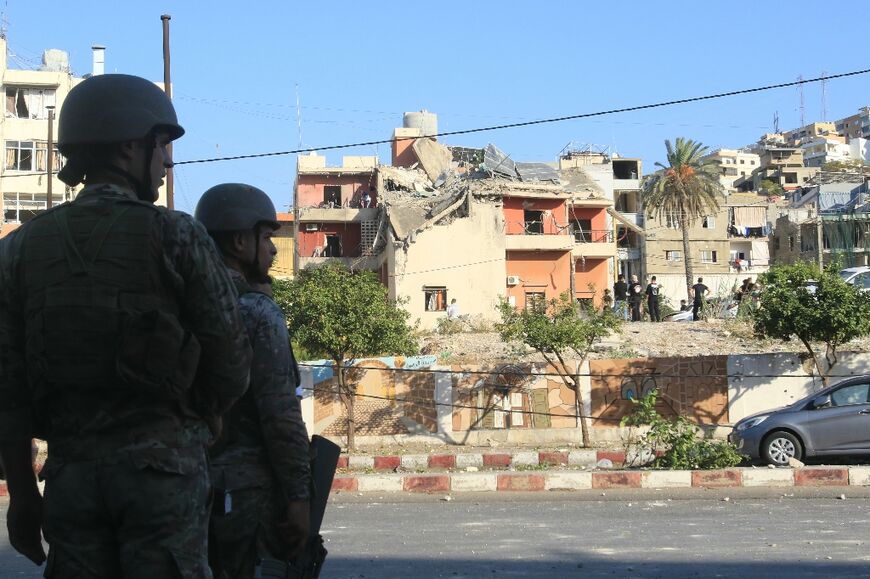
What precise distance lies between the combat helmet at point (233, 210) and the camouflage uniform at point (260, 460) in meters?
0.43

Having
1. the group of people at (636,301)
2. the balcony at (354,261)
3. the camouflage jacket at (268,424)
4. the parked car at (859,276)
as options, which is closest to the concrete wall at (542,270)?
the balcony at (354,261)

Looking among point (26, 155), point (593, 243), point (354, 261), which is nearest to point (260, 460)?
point (26, 155)

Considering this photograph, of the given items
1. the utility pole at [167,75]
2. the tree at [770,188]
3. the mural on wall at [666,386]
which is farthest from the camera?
the tree at [770,188]

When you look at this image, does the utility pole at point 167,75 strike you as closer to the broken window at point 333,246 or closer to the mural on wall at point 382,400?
the mural on wall at point 382,400

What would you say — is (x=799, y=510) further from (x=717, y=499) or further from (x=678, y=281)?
(x=678, y=281)

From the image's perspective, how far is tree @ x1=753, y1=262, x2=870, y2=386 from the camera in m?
21.1

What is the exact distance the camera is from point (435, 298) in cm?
4744

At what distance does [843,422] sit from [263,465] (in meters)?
14.3

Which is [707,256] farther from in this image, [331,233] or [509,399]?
[509,399]

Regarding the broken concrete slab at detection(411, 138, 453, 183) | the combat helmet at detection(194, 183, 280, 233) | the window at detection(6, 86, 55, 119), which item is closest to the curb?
the combat helmet at detection(194, 183, 280, 233)

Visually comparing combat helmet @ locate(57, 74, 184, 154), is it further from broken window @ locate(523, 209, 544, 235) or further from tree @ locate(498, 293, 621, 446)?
broken window @ locate(523, 209, 544, 235)

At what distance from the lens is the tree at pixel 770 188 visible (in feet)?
328

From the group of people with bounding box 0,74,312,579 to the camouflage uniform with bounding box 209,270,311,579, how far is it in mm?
730

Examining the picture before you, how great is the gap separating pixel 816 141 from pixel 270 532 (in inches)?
6604
